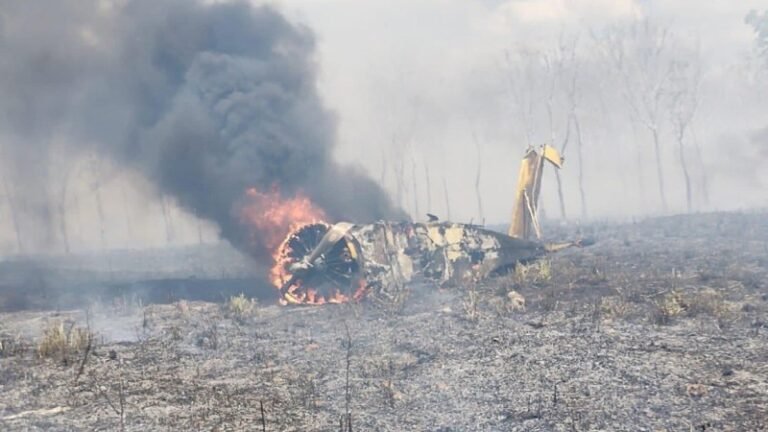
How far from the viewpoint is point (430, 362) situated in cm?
1142

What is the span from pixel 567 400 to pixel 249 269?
20850mm

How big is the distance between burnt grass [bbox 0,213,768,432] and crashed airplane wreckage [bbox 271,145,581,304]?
2.99 ft

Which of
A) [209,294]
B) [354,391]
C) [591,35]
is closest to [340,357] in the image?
[354,391]

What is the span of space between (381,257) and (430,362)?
7816 millimetres

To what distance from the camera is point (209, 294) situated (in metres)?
21.7

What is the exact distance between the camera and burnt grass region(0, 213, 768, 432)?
28.0 feet

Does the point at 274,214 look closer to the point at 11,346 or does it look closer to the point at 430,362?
the point at 11,346

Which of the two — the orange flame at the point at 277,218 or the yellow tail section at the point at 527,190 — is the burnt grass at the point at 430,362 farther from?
the yellow tail section at the point at 527,190

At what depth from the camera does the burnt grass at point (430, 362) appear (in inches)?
336

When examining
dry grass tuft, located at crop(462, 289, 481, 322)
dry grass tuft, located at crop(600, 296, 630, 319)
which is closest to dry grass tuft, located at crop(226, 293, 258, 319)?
dry grass tuft, located at crop(462, 289, 481, 322)

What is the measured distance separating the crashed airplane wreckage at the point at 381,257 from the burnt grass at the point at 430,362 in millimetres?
912

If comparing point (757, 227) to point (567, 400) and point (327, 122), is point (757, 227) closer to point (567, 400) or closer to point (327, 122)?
point (327, 122)

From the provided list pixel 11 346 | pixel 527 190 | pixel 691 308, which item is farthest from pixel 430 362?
pixel 527 190

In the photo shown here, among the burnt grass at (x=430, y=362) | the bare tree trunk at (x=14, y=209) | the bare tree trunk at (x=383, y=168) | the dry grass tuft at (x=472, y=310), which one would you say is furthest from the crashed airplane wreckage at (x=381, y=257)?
the bare tree trunk at (x=14, y=209)
